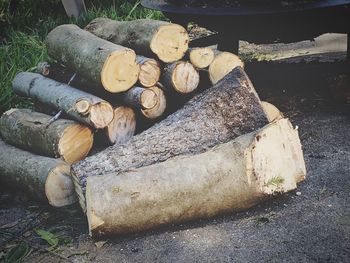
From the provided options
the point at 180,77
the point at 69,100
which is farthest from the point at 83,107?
the point at 180,77

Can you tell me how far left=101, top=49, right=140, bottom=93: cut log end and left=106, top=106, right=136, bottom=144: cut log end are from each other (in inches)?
7.0

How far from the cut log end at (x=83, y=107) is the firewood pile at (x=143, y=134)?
20 millimetres

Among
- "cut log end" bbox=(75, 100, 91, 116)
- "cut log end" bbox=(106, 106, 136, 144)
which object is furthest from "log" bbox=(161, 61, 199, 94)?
"cut log end" bbox=(75, 100, 91, 116)

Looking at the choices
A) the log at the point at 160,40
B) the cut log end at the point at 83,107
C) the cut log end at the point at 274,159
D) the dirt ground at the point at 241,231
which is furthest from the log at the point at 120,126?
the cut log end at the point at 274,159

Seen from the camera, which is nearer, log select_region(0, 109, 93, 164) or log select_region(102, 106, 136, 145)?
log select_region(0, 109, 93, 164)

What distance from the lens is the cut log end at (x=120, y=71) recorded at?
3088 millimetres

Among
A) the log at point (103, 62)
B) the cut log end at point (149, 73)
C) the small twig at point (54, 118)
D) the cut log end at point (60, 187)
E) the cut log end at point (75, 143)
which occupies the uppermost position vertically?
the log at point (103, 62)

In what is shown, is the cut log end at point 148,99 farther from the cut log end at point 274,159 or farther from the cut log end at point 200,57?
the cut log end at point 274,159

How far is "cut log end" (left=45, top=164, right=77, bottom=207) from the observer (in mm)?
2861

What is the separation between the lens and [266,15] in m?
3.37

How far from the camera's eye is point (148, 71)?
3.29 meters

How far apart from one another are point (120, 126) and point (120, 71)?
43 centimetres

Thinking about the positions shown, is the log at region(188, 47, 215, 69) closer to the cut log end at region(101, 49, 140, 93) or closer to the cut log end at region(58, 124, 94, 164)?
the cut log end at region(101, 49, 140, 93)

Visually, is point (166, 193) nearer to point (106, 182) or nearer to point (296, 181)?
point (106, 182)
